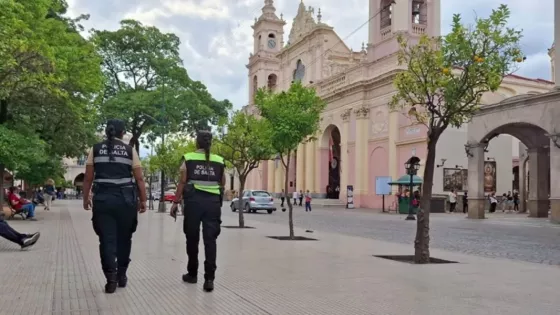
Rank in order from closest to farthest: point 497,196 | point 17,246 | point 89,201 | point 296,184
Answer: point 89,201
point 17,246
point 497,196
point 296,184

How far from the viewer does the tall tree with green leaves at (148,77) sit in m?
44.2

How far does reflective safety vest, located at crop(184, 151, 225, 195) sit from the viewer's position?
741cm

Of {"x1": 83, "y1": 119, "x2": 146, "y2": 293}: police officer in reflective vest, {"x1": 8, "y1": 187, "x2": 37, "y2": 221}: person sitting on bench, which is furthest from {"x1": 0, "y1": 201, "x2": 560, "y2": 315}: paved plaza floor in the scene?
{"x1": 8, "y1": 187, "x2": 37, "y2": 221}: person sitting on bench

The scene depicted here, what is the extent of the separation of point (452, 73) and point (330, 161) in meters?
43.8

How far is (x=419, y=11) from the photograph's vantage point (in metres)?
44.3

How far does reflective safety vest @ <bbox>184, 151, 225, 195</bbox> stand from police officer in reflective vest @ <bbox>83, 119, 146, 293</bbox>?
1.99 feet

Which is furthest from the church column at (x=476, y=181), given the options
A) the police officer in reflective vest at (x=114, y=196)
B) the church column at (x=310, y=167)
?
the church column at (x=310, y=167)

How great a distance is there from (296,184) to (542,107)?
35.1 metres

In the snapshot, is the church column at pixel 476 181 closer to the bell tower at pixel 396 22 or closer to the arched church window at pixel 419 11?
the bell tower at pixel 396 22

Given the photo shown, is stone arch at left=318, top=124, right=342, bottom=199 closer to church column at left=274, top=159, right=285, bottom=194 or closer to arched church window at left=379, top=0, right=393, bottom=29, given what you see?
church column at left=274, top=159, right=285, bottom=194

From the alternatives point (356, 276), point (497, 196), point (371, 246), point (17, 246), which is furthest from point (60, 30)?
point (497, 196)

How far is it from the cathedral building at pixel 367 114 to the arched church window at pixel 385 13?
0.07m

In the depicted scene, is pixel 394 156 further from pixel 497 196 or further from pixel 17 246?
pixel 17 246

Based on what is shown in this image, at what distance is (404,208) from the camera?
35938 millimetres
